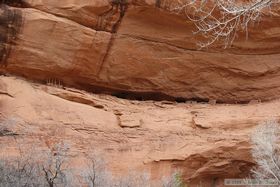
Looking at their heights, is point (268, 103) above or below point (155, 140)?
above

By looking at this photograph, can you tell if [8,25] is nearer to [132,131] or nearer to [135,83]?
[135,83]

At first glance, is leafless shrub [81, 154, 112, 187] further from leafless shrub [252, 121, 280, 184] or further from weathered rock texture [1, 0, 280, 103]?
leafless shrub [252, 121, 280, 184]

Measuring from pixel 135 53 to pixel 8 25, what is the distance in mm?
3112

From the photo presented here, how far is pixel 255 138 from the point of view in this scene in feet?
40.5

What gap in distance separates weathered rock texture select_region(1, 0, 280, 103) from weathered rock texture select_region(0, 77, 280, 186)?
Result: 59cm

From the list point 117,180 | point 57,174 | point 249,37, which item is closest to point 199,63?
point 249,37

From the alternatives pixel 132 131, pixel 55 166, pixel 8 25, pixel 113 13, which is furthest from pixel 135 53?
pixel 55 166

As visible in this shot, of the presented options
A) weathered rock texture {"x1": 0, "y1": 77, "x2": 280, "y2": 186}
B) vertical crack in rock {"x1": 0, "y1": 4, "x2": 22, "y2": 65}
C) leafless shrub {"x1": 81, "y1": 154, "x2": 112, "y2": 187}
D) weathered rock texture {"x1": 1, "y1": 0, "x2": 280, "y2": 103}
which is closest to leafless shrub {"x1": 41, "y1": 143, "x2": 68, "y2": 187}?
weathered rock texture {"x1": 0, "y1": 77, "x2": 280, "y2": 186}

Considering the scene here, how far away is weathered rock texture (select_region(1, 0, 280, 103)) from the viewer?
503 inches

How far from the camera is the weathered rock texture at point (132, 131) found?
39.8ft

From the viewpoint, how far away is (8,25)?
12.4m

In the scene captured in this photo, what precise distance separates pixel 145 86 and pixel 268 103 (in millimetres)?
3176

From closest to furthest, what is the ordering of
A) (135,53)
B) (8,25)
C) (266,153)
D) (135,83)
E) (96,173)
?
(96,173) → (266,153) → (8,25) → (135,53) → (135,83)

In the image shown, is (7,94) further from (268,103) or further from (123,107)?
(268,103)
